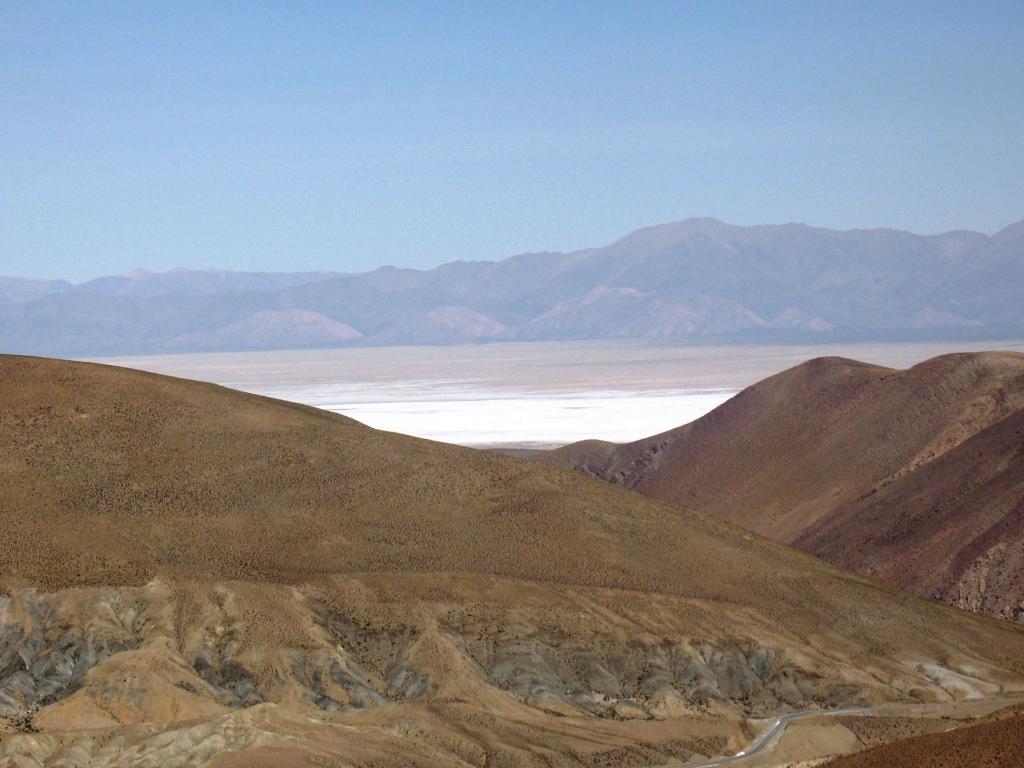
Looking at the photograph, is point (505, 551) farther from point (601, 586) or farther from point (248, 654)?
point (248, 654)

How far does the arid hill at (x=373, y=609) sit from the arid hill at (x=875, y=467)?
1005cm

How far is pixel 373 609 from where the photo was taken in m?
48.1

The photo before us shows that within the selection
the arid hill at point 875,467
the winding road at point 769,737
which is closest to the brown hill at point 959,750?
the winding road at point 769,737

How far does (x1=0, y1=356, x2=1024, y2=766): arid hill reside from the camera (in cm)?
4181

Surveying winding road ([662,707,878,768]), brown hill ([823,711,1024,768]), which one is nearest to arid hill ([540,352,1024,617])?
winding road ([662,707,878,768])

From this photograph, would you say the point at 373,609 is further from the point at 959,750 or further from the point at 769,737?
the point at 959,750

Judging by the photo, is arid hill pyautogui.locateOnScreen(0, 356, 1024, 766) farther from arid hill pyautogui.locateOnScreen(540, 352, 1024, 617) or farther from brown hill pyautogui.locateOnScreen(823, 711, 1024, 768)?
arid hill pyautogui.locateOnScreen(540, 352, 1024, 617)

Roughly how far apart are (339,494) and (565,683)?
12.9 m

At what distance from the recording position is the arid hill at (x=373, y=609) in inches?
1646

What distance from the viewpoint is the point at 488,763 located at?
40.2m

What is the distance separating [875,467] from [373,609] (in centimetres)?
4759

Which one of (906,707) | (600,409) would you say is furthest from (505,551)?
(600,409)

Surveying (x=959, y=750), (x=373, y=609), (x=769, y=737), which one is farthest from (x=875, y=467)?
(x=959, y=750)

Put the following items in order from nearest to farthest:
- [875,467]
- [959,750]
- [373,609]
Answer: [959,750]
[373,609]
[875,467]
